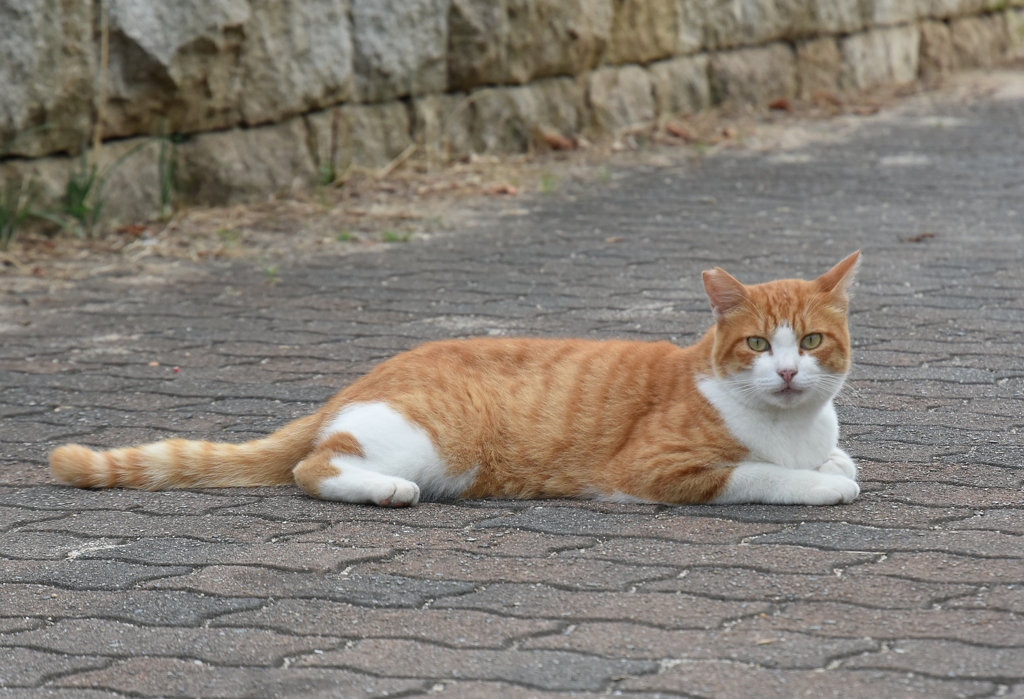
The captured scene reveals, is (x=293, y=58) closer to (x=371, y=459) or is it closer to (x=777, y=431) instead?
(x=371, y=459)

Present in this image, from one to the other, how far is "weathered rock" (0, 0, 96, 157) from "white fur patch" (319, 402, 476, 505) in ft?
12.5

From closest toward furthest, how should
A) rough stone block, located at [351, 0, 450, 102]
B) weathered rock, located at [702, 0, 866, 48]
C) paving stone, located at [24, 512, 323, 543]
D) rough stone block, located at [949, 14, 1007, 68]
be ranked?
paving stone, located at [24, 512, 323, 543], rough stone block, located at [351, 0, 450, 102], weathered rock, located at [702, 0, 866, 48], rough stone block, located at [949, 14, 1007, 68]

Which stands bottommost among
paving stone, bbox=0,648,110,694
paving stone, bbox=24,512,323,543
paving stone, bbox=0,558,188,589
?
paving stone, bbox=0,648,110,694

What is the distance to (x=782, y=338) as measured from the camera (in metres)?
3.50

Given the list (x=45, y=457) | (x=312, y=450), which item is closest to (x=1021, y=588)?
(x=312, y=450)

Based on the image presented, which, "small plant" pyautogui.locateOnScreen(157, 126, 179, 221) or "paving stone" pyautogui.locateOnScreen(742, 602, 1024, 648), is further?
"small plant" pyautogui.locateOnScreen(157, 126, 179, 221)

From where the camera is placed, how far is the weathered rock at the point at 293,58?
764cm

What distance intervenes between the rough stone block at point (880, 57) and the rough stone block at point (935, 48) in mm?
101

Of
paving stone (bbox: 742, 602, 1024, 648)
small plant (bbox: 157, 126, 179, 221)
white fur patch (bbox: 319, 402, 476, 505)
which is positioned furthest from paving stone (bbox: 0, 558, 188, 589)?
small plant (bbox: 157, 126, 179, 221)

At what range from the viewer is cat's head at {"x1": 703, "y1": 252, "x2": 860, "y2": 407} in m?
3.47

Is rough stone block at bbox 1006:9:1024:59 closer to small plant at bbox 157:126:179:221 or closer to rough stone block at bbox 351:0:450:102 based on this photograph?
rough stone block at bbox 351:0:450:102

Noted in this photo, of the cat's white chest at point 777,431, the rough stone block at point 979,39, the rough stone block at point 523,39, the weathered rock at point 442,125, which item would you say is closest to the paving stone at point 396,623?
the cat's white chest at point 777,431

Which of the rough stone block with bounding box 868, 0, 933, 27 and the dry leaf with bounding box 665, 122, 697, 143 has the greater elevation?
the rough stone block with bounding box 868, 0, 933, 27

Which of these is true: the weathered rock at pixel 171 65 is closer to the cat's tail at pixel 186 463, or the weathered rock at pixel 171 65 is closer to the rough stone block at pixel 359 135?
the rough stone block at pixel 359 135
